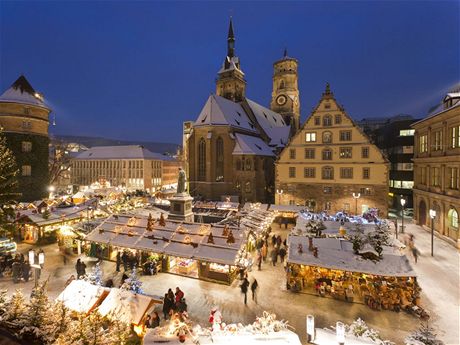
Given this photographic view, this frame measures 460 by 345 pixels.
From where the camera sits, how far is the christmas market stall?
43.9 ft

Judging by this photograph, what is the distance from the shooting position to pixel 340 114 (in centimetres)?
3228

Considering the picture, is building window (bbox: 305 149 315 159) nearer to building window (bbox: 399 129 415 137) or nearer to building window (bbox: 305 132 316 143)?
building window (bbox: 305 132 316 143)

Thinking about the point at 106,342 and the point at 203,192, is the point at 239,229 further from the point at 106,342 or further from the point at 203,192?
the point at 203,192

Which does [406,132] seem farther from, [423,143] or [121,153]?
[121,153]

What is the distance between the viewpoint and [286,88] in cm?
6894

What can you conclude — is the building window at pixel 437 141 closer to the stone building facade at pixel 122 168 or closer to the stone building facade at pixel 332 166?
the stone building facade at pixel 332 166

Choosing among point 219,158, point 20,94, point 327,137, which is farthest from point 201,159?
point 20,94

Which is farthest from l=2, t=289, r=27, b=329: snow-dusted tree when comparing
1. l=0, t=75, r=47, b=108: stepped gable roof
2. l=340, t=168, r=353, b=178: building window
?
l=0, t=75, r=47, b=108: stepped gable roof

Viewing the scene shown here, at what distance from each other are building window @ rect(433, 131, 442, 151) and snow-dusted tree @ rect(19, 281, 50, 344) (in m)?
34.4

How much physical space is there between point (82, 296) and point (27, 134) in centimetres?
3521

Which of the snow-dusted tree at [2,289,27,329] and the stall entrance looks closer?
the snow-dusted tree at [2,289,27,329]

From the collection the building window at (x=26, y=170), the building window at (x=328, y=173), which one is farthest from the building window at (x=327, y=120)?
the building window at (x=26, y=170)

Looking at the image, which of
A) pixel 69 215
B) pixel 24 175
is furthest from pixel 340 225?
pixel 24 175

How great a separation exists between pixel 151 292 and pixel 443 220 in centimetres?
2850
